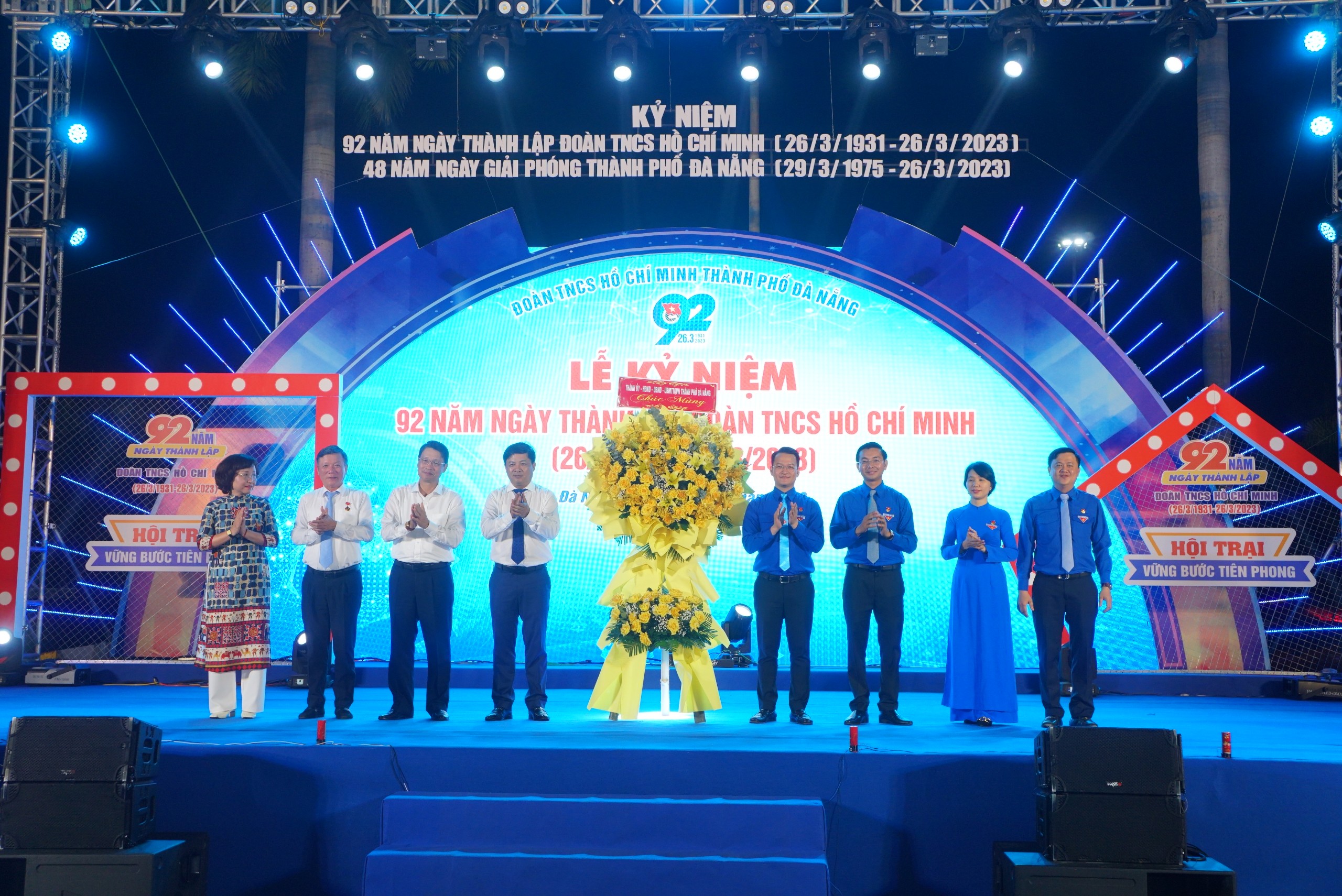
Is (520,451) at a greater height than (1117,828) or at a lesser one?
greater

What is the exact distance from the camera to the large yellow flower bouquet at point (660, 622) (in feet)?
16.1

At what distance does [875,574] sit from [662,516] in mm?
1100

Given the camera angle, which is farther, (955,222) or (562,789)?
(955,222)

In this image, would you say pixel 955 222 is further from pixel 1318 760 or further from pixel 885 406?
pixel 1318 760

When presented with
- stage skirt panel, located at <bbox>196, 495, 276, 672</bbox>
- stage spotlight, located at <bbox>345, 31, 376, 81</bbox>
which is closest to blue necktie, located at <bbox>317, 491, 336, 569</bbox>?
stage skirt panel, located at <bbox>196, 495, 276, 672</bbox>

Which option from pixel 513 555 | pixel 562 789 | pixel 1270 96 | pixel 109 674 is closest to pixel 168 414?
pixel 109 674

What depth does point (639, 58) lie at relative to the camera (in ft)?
26.1

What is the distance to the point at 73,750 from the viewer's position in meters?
3.36

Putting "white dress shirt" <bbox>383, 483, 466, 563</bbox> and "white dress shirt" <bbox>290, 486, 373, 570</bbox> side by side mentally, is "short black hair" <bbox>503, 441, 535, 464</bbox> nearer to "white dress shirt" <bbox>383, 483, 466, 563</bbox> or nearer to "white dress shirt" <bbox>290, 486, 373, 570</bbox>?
"white dress shirt" <bbox>383, 483, 466, 563</bbox>

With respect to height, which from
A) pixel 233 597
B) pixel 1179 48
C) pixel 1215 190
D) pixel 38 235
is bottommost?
pixel 233 597

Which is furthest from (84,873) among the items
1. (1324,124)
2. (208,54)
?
(1324,124)

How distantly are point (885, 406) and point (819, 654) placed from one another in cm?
176

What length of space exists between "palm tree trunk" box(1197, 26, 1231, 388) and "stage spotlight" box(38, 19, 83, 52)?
857cm

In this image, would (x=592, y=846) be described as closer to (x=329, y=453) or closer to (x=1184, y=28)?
(x=329, y=453)
